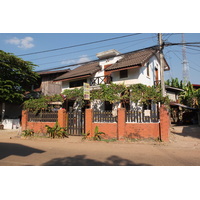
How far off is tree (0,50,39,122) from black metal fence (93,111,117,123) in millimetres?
9392

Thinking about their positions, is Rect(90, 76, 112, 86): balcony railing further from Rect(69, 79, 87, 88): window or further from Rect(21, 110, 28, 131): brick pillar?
Rect(21, 110, 28, 131): brick pillar

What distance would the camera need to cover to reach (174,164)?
15.5 ft

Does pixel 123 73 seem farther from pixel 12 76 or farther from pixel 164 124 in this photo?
pixel 12 76

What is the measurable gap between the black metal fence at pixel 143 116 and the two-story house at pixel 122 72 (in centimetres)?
396

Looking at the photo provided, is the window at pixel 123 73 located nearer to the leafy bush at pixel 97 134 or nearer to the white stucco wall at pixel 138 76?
the white stucco wall at pixel 138 76

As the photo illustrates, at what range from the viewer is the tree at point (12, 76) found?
14445 mm

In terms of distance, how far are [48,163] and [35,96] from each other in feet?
53.2

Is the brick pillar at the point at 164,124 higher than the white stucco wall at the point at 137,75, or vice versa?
the white stucco wall at the point at 137,75

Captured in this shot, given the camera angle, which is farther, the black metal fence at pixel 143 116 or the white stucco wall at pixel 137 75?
the white stucco wall at pixel 137 75

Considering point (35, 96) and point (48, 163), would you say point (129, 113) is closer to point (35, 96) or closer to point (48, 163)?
point (48, 163)

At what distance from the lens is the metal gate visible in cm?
1012

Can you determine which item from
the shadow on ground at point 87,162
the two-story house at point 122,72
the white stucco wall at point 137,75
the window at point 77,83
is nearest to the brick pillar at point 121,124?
the shadow on ground at point 87,162

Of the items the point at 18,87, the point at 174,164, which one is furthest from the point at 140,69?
the point at 18,87

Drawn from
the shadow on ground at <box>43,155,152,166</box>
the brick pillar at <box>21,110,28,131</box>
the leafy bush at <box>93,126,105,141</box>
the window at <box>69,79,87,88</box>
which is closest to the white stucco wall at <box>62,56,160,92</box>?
the window at <box>69,79,87,88</box>
